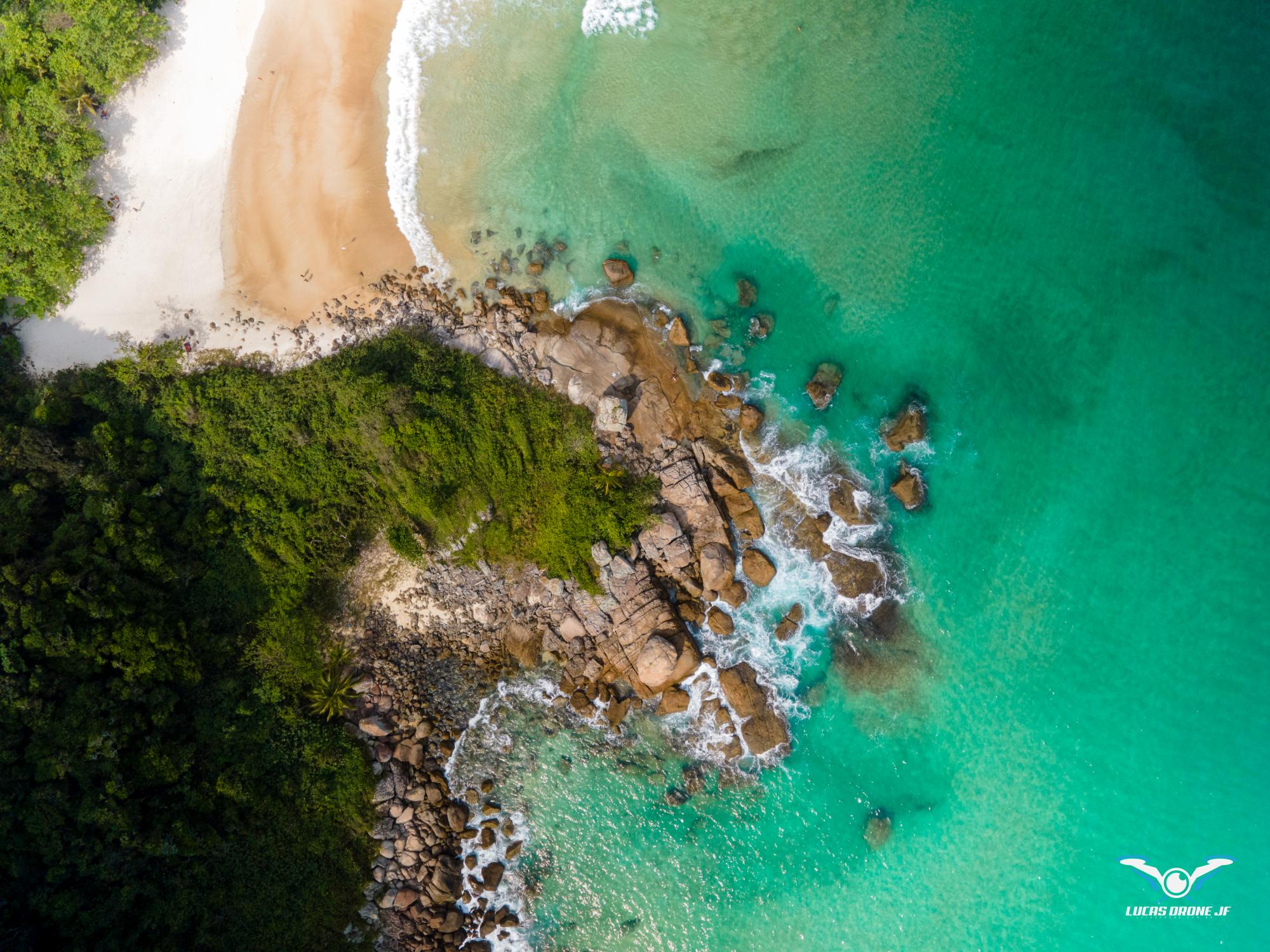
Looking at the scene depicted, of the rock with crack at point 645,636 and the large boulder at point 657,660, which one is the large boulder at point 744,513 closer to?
the rock with crack at point 645,636

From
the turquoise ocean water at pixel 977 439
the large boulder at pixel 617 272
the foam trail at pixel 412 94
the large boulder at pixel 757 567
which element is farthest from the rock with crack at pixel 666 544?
the foam trail at pixel 412 94

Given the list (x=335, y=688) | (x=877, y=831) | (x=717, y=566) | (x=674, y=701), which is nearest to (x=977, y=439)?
(x=717, y=566)

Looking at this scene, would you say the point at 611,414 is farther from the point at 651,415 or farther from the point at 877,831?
the point at 877,831

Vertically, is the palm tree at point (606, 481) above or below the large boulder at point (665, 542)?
above

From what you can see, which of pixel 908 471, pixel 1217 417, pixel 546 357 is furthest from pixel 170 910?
pixel 1217 417

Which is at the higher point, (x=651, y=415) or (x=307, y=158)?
(x=307, y=158)
